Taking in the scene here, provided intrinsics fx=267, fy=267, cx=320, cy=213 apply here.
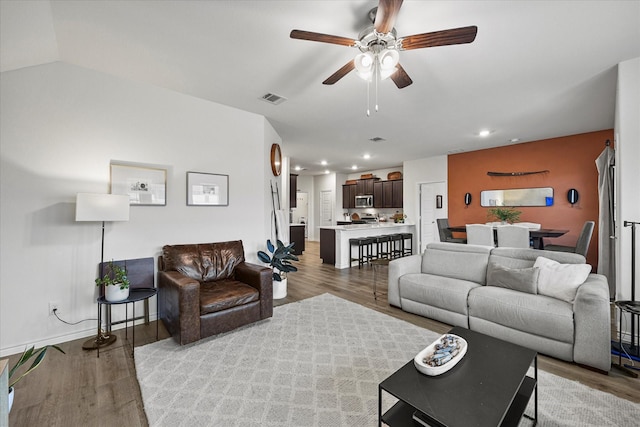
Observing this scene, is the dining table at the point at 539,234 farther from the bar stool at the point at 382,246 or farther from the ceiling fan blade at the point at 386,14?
the ceiling fan blade at the point at 386,14

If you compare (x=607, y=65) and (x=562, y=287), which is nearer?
(x=562, y=287)

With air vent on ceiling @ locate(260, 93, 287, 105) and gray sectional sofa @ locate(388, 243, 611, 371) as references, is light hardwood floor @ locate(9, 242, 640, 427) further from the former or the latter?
air vent on ceiling @ locate(260, 93, 287, 105)

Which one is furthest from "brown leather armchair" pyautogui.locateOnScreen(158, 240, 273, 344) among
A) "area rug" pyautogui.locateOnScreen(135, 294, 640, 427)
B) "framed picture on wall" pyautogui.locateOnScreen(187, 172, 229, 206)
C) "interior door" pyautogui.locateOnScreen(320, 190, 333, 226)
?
"interior door" pyautogui.locateOnScreen(320, 190, 333, 226)

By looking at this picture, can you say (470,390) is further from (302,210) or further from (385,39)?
(302,210)

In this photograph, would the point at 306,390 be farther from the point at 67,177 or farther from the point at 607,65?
the point at 607,65

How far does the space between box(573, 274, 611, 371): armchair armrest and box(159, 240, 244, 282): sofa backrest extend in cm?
338

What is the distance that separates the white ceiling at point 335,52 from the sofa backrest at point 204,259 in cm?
190

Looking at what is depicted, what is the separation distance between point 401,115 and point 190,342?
3986mm

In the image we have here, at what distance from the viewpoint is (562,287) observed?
240 centimetres

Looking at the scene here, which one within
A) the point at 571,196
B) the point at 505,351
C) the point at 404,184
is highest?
the point at 404,184

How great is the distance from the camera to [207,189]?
3.56 meters

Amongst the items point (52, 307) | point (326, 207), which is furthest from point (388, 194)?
point (52, 307)

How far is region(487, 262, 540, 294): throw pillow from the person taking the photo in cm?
256

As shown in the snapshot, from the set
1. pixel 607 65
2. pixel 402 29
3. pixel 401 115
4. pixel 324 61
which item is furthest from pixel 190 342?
pixel 607 65
